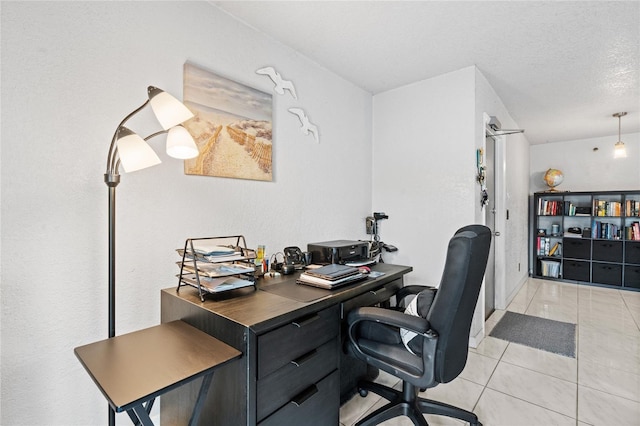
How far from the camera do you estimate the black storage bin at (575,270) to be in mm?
4820

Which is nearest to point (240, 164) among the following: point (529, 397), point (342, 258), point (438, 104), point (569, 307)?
point (342, 258)

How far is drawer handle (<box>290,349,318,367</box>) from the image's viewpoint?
1.24 metres

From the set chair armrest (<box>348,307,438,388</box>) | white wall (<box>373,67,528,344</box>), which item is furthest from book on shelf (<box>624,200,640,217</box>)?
chair armrest (<box>348,307,438,388</box>)

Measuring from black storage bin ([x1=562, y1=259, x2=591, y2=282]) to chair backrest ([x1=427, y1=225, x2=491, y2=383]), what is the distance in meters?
4.95

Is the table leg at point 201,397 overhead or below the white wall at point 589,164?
below

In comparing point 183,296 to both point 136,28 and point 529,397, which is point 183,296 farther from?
point 529,397

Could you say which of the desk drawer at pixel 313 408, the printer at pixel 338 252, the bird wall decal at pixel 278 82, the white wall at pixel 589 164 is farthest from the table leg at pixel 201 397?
the white wall at pixel 589 164

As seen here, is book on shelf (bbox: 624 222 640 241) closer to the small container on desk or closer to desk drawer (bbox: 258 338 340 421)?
desk drawer (bbox: 258 338 340 421)

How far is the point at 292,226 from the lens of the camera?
2281 millimetres

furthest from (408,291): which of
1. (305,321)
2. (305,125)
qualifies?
(305,125)

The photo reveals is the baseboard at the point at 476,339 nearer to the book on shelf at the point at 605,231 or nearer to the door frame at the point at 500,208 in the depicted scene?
the door frame at the point at 500,208

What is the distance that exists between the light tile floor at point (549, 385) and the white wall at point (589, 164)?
9.12ft

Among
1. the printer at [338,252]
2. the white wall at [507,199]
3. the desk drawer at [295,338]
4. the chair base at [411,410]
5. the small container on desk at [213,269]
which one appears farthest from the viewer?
the white wall at [507,199]

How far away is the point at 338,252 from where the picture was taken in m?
→ 2.06
